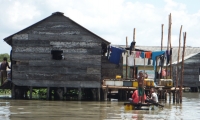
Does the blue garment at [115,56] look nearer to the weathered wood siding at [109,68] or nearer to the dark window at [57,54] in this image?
the weathered wood siding at [109,68]

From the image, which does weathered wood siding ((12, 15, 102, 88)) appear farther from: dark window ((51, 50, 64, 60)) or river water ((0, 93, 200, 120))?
river water ((0, 93, 200, 120))

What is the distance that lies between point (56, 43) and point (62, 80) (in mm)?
2391

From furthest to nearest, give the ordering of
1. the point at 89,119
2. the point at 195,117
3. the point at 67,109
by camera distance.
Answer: the point at 67,109, the point at 195,117, the point at 89,119

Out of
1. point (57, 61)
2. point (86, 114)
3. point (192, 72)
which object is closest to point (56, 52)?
point (57, 61)

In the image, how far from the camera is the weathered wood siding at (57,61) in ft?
114

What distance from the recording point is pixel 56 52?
35.1 metres

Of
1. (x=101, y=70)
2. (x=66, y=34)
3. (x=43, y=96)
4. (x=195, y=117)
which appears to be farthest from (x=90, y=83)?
(x=195, y=117)

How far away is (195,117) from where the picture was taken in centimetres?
2455

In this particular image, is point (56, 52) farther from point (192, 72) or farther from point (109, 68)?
point (192, 72)

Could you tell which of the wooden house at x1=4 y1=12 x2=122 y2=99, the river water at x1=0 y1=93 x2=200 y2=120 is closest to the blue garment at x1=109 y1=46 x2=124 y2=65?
the wooden house at x1=4 y1=12 x2=122 y2=99

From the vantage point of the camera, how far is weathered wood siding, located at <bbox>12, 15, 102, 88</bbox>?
34.7 m

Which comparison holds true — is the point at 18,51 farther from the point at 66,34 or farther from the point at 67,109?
the point at 67,109

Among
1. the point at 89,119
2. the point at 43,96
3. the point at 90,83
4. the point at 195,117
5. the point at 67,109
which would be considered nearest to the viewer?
the point at 89,119

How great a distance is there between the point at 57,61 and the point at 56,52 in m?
0.65
